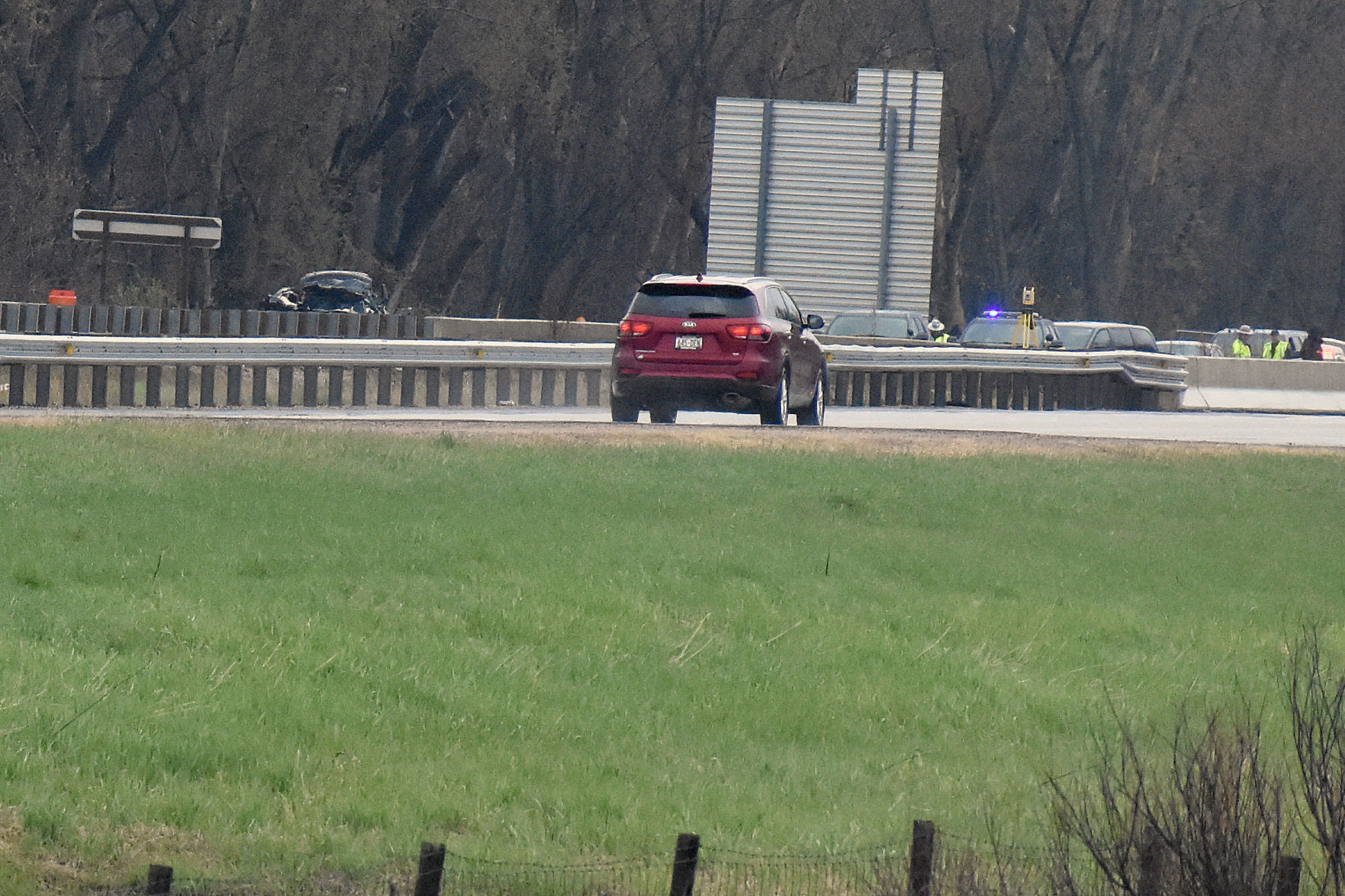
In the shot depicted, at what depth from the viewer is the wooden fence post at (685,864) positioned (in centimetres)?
587

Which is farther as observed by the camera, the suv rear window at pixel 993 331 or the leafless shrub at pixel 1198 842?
the suv rear window at pixel 993 331

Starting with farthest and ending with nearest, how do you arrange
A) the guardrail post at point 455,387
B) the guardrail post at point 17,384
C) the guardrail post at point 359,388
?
the guardrail post at point 455,387, the guardrail post at point 359,388, the guardrail post at point 17,384

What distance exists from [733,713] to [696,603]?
1972 mm

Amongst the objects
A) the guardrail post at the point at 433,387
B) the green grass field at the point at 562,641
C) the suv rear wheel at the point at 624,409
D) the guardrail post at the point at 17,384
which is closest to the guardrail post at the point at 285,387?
the guardrail post at the point at 433,387

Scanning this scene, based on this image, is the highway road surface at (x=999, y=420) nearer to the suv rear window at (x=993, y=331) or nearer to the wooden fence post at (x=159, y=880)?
the suv rear window at (x=993, y=331)

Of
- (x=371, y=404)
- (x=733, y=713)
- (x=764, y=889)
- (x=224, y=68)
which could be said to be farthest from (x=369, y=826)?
(x=224, y=68)

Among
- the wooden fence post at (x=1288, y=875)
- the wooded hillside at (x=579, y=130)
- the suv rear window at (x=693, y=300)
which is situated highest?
the wooded hillside at (x=579, y=130)

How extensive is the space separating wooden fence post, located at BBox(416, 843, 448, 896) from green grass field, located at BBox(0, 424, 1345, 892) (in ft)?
6.27

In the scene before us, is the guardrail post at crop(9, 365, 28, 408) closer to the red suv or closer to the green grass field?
the red suv

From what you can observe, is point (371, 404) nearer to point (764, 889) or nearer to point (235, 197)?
point (764, 889)

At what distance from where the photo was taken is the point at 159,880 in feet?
18.3

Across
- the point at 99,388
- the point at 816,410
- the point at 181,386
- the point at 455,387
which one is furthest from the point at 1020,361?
the point at 99,388

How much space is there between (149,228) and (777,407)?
56.8 feet

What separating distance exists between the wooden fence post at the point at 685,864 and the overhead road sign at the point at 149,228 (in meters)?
32.0
